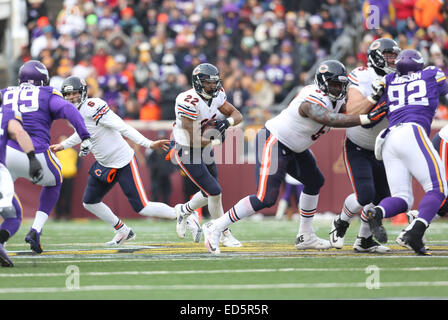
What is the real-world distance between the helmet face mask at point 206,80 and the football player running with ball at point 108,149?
0.74 meters

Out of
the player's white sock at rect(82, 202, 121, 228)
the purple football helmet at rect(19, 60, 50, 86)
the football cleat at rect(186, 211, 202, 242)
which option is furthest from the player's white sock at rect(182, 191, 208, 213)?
the purple football helmet at rect(19, 60, 50, 86)

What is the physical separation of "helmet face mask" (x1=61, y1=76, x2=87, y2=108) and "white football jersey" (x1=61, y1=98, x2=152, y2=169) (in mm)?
92

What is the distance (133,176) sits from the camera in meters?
8.65

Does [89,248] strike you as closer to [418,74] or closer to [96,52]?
[418,74]

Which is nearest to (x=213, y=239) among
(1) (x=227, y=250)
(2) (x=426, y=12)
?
(1) (x=227, y=250)

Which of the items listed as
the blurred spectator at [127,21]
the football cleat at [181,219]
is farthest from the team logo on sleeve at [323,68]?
the blurred spectator at [127,21]

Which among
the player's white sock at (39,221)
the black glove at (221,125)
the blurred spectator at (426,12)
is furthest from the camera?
the blurred spectator at (426,12)

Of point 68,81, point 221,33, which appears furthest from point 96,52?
point 68,81

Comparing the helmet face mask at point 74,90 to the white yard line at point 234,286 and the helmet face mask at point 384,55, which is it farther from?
the white yard line at point 234,286

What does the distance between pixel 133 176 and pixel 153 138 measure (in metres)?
6.39

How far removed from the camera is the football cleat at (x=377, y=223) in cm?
685

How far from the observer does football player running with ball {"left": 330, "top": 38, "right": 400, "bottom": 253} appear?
25.2 ft

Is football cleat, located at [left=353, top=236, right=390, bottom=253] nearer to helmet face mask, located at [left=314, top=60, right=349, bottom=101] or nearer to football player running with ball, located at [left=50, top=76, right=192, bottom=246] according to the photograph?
helmet face mask, located at [left=314, top=60, right=349, bottom=101]

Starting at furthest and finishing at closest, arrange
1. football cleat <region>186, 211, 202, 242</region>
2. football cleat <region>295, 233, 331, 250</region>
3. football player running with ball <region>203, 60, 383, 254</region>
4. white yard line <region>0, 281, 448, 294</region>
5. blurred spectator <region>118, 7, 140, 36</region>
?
1. blurred spectator <region>118, 7, 140, 36</region>
2. football cleat <region>186, 211, 202, 242</region>
3. football cleat <region>295, 233, 331, 250</region>
4. football player running with ball <region>203, 60, 383, 254</region>
5. white yard line <region>0, 281, 448, 294</region>
